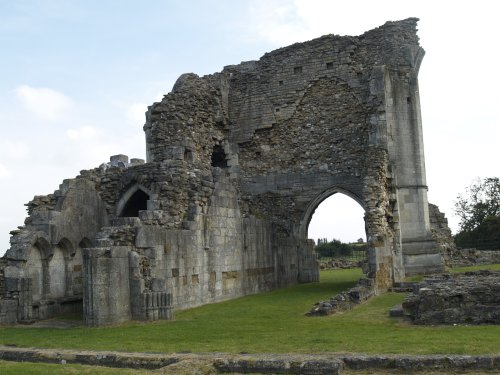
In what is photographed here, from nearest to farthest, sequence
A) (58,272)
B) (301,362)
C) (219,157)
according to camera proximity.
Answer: (301,362) → (58,272) → (219,157)

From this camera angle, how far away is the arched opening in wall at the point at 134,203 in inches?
693

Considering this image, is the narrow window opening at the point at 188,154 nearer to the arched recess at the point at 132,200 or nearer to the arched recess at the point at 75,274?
the arched recess at the point at 132,200

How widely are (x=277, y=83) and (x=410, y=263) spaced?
859 centimetres

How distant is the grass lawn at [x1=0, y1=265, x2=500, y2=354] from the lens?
8.31 meters

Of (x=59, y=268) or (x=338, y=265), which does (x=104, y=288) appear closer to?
(x=59, y=268)

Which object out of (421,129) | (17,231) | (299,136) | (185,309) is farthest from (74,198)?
(421,129)

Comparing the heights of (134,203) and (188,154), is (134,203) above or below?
below

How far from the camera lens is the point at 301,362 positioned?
23.6 feet

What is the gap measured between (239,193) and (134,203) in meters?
4.42

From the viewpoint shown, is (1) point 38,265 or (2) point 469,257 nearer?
(1) point 38,265

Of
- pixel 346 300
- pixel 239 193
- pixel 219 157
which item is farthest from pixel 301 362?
pixel 219 157

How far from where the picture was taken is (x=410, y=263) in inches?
832

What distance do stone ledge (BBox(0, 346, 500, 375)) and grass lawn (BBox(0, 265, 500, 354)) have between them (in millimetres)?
478

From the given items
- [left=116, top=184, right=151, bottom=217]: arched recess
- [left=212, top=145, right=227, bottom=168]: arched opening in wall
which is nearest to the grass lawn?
[left=116, top=184, right=151, bottom=217]: arched recess
